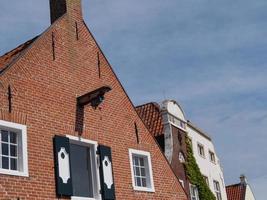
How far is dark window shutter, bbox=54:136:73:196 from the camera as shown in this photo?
41.0 feet

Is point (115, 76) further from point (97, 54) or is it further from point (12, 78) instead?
point (12, 78)

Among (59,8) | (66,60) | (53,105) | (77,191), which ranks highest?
(59,8)

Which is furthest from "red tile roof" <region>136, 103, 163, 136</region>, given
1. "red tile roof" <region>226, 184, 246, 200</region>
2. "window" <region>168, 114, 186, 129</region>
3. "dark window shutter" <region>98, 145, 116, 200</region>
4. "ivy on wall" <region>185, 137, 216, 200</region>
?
"red tile roof" <region>226, 184, 246, 200</region>

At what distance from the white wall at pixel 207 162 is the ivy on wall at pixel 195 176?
135 cm

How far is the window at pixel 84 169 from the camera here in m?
13.5

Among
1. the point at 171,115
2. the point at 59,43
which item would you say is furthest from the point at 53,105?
the point at 171,115

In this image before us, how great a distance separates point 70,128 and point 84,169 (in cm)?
127

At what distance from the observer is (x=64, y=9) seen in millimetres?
15422

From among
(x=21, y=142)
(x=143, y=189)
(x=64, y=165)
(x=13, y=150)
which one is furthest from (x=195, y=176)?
(x=13, y=150)

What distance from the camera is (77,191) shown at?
13.4 metres

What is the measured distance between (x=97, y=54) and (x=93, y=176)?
409 centimetres

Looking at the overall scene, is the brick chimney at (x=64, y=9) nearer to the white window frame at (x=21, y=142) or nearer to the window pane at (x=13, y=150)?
the white window frame at (x=21, y=142)

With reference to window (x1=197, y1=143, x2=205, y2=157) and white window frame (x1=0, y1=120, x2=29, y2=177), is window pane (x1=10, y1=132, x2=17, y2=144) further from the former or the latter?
window (x1=197, y1=143, x2=205, y2=157)

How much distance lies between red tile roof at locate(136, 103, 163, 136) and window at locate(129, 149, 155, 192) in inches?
335
